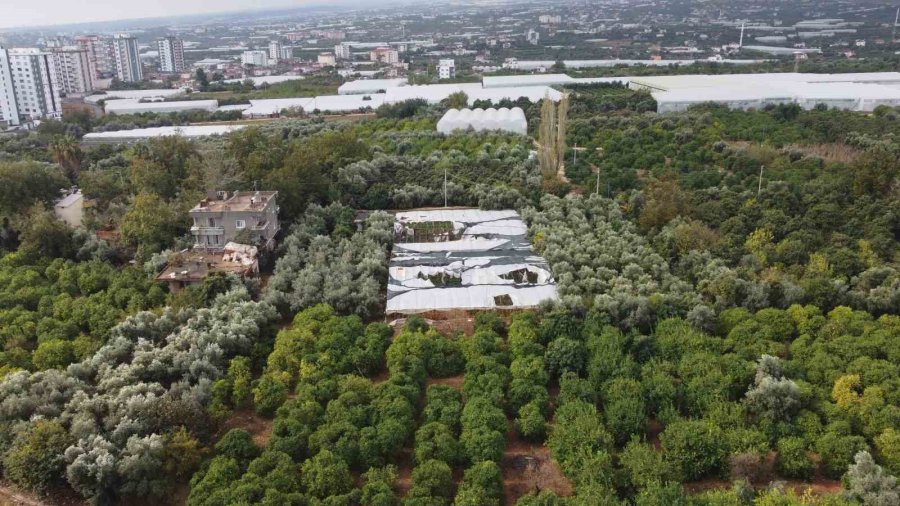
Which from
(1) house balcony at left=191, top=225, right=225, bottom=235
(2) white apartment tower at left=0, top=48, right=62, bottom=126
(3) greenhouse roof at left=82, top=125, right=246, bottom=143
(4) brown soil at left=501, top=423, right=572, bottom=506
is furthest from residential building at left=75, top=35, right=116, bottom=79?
(4) brown soil at left=501, top=423, right=572, bottom=506

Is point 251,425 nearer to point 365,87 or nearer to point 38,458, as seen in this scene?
point 38,458

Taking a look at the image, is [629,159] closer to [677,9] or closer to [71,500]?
[71,500]

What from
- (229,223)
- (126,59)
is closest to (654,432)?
(229,223)

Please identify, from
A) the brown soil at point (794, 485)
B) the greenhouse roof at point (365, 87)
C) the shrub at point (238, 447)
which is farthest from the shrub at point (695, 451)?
the greenhouse roof at point (365, 87)

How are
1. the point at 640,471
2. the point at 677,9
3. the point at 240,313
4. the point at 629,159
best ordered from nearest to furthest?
the point at 640,471
the point at 240,313
the point at 629,159
the point at 677,9

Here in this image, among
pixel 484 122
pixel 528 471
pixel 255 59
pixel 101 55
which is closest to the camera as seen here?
pixel 528 471

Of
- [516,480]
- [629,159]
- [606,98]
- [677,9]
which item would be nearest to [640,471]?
[516,480]
